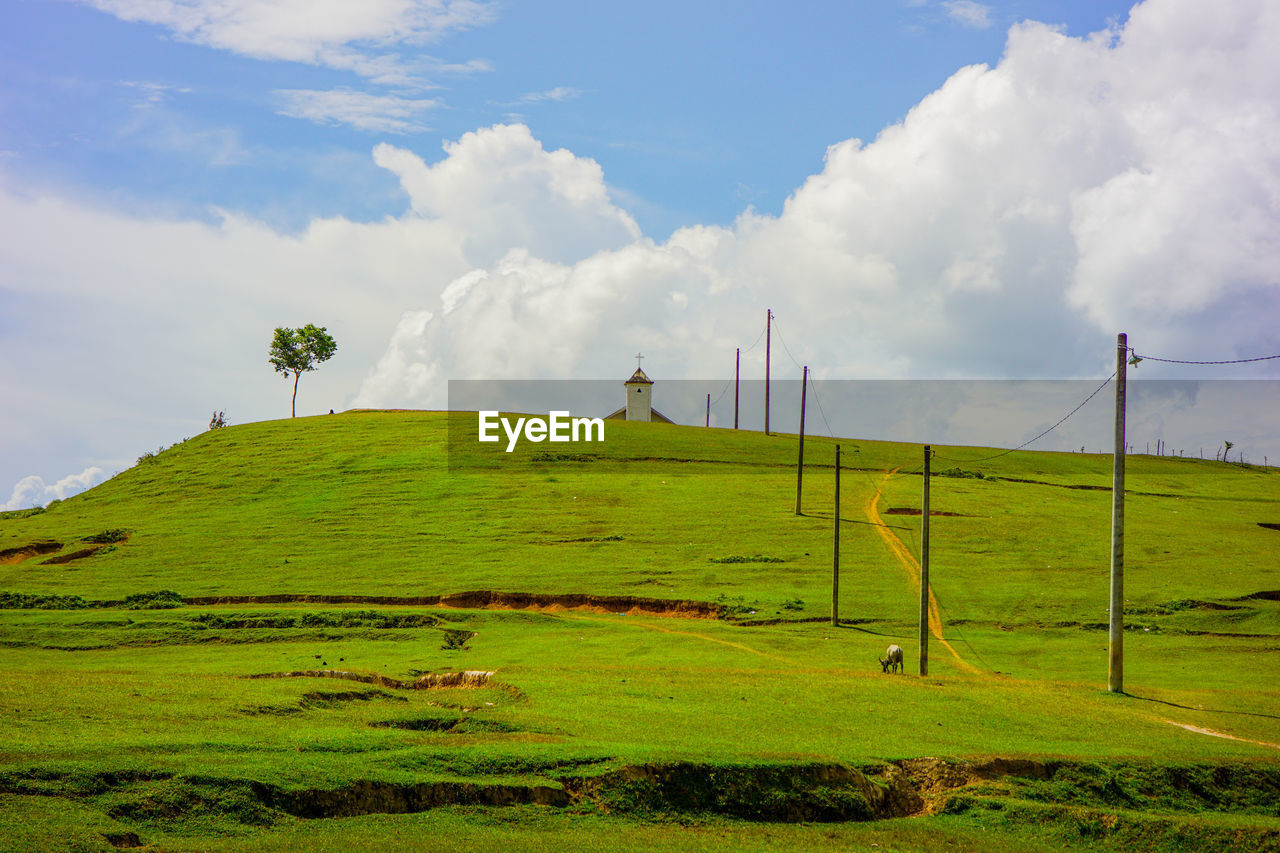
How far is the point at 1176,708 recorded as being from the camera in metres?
29.7

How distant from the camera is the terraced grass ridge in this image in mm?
17328

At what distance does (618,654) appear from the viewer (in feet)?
131

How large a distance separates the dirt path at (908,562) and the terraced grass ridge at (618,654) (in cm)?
39

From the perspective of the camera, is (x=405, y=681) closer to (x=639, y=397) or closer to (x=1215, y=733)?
(x=1215, y=733)

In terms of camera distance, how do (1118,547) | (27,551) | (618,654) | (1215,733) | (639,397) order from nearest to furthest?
(1215,733), (1118,547), (618,654), (27,551), (639,397)

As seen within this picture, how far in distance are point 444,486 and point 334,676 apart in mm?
53056

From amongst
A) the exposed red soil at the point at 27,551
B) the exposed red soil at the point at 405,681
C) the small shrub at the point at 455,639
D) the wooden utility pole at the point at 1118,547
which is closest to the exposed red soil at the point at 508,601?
the small shrub at the point at 455,639

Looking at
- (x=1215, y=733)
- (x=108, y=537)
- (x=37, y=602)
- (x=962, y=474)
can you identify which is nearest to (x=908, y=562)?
(x=962, y=474)

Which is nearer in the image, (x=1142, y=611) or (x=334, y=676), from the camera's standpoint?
(x=334, y=676)

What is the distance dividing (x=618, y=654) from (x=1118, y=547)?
1906 cm

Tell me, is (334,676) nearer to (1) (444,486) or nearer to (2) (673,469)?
(1) (444,486)

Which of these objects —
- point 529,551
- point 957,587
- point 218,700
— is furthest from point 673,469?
point 218,700

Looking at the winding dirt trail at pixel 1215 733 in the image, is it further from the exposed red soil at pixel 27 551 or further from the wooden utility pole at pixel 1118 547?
the exposed red soil at pixel 27 551

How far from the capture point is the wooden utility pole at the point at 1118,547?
3175 centimetres
